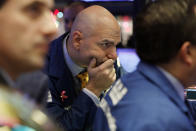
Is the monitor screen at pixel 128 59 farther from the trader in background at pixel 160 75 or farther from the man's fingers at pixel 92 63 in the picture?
the trader in background at pixel 160 75

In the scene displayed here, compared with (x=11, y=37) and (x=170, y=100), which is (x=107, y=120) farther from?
(x=11, y=37)

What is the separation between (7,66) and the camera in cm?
38

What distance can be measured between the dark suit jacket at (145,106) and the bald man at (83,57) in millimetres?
323

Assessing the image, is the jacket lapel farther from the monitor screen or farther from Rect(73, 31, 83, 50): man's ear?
the monitor screen

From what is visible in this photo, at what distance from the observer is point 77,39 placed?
139 cm

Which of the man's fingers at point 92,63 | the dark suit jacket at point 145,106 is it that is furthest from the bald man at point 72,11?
the dark suit jacket at point 145,106

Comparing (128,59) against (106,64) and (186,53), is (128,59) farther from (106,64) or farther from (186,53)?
(186,53)

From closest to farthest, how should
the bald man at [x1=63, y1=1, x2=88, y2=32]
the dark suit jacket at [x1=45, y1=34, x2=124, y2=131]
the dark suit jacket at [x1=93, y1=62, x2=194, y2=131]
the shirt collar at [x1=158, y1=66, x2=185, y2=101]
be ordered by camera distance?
1. the dark suit jacket at [x1=93, y1=62, x2=194, y2=131]
2. the shirt collar at [x1=158, y1=66, x2=185, y2=101]
3. the dark suit jacket at [x1=45, y1=34, x2=124, y2=131]
4. the bald man at [x1=63, y1=1, x2=88, y2=32]

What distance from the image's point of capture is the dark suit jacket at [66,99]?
3.86 feet

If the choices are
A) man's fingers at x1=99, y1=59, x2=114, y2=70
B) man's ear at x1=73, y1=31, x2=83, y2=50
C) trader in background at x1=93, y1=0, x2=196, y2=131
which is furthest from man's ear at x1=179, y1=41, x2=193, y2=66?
man's ear at x1=73, y1=31, x2=83, y2=50

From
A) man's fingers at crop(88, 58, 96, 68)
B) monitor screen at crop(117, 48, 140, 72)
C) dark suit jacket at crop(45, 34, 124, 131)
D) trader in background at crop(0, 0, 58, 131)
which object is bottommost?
monitor screen at crop(117, 48, 140, 72)

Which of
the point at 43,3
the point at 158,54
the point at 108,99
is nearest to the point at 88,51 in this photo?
the point at 108,99

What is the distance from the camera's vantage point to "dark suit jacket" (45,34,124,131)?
1.18m

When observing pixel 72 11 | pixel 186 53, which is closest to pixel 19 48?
pixel 186 53
